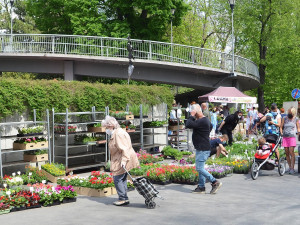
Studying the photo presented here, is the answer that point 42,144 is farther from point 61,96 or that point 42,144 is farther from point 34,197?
point 34,197

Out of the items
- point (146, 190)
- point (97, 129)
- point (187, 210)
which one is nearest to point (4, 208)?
point (146, 190)

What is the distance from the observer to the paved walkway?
7626 mm

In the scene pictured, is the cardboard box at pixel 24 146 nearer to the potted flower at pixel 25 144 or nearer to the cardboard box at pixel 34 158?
the potted flower at pixel 25 144

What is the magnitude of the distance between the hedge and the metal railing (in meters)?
12.0

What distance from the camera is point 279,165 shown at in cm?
1265

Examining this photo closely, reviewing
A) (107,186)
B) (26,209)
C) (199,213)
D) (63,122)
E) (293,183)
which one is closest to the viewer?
(199,213)

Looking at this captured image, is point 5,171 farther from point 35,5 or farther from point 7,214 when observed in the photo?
point 35,5

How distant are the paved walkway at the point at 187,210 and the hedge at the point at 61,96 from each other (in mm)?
4584

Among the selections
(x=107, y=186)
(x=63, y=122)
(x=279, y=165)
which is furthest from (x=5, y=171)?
(x=279, y=165)

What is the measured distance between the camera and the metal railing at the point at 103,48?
29531mm

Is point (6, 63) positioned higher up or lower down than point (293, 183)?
higher up

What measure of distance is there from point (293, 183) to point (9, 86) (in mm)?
8659

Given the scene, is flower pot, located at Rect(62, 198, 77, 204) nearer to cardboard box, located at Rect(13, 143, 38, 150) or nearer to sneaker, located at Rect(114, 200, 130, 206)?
sneaker, located at Rect(114, 200, 130, 206)

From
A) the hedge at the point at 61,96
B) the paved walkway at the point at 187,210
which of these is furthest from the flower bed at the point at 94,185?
the hedge at the point at 61,96
